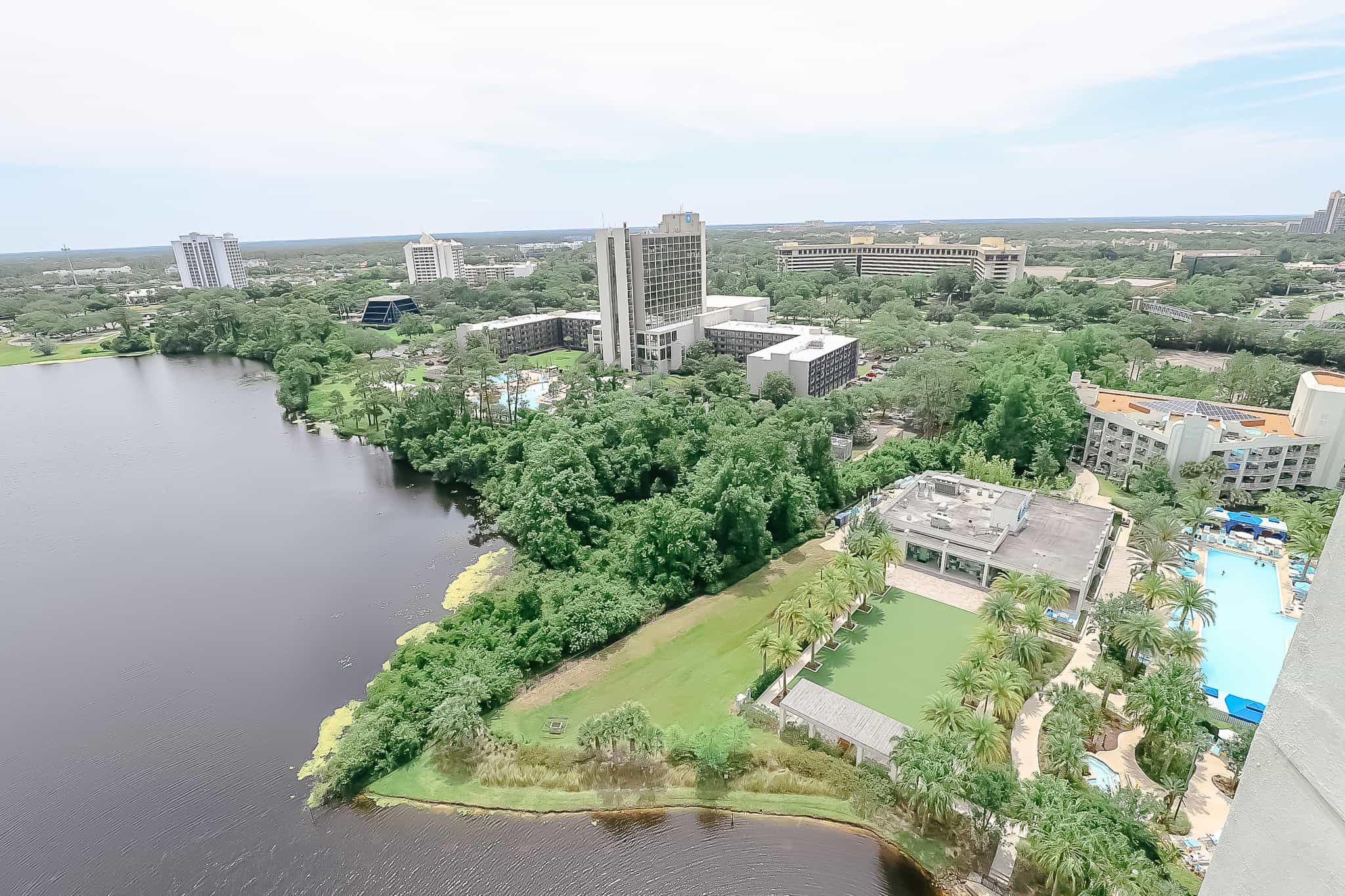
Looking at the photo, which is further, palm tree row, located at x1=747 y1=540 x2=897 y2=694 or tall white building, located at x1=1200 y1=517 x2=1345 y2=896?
palm tree row, located at x1=747 y1=540 x2=897 y2=694

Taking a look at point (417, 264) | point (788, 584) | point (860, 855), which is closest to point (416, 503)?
point (788, 584)

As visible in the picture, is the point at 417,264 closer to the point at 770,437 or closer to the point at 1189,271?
the point at 770,437

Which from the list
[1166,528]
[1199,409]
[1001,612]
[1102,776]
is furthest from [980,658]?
[1199,409]

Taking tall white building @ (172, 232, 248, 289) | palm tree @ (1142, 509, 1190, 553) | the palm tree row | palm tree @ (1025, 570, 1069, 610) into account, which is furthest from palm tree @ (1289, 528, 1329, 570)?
tall white building @ (172, 232, 248, 289)

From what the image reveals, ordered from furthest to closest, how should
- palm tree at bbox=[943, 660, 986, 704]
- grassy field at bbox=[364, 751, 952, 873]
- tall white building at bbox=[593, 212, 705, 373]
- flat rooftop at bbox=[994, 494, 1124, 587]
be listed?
tall white building at bbox=[593, 212, 705, 373] < flat rooftop at bbox=[994, 494, 1124, 587] < palm tree at bbox=[943, 660, 986, 704] < grassy field at bbox=[364, 751, 952, 873]

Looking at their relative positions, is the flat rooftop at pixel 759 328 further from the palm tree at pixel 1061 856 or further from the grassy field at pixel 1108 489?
the palm tree at pixel 1061 856

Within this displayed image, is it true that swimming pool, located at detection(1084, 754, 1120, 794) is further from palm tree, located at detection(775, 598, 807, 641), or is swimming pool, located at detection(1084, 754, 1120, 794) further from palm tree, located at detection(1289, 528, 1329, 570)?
palm tree, located at detection(1289, 528, 1329, 570)

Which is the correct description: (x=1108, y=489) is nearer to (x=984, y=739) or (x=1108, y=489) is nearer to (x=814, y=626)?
(x=814, y=626)
